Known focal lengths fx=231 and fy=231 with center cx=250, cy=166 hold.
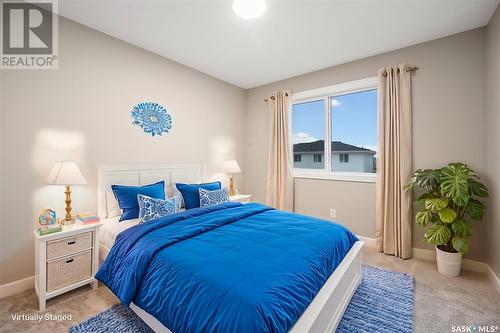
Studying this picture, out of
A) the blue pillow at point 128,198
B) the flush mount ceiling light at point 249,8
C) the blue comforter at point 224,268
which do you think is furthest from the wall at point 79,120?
Answer: the flush mount ceiling light at point 249,8

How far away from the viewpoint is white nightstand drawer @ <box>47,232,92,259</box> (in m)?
1.98

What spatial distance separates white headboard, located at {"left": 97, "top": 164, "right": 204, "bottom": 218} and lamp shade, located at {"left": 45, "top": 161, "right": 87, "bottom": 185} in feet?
1.50

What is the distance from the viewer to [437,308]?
194 centimetres

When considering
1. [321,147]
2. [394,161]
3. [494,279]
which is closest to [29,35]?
[321,147]

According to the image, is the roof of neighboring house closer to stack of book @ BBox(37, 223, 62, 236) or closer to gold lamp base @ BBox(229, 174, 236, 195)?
gold lamp base @ BBox(229, 174, 236, 195)

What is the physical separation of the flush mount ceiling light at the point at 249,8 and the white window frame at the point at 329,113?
187 cm

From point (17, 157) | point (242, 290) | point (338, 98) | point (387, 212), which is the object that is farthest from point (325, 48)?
point (17, 157)

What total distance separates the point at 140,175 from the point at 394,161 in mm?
3308

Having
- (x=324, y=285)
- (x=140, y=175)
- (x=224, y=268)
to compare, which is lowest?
(x=324, y=285)

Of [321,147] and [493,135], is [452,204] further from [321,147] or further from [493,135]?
[321,147]

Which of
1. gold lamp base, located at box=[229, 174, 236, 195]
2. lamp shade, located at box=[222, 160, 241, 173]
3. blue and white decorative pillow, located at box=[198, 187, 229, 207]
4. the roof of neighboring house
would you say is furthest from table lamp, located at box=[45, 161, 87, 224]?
the roof of neighboring house

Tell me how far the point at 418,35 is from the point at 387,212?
85.8 inches

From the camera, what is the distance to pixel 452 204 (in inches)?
101

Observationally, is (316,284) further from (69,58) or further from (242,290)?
(69,58)
